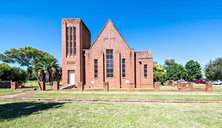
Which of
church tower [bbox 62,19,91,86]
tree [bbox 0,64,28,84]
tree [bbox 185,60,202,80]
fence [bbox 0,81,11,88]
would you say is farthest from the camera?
tree [bbox 185,60,202,80]

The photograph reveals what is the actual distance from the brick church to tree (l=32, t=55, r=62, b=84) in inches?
84.0

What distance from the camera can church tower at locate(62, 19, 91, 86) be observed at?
2477 cm

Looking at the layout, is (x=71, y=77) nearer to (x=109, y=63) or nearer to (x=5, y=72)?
(x=109, y=63)

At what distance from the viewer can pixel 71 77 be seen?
2520 centimetres

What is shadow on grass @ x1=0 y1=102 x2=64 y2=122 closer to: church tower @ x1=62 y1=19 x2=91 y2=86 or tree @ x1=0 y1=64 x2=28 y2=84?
church tower @ x1=62 y1=19 x2=91 y2=86

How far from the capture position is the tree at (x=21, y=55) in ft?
124

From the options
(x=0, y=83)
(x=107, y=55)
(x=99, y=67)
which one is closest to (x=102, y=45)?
(x=107, y=55)

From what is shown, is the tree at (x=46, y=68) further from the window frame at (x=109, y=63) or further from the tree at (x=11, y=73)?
the window frame at (x=109, y=63)

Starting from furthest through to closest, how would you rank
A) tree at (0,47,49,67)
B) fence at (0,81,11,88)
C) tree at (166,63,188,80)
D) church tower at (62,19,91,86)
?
tree at (166,63,188,80)
tree at (0,47,49,67)
church tower at (62,19,91,86)
fence at (0,81,11,88)

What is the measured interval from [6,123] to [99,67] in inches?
783

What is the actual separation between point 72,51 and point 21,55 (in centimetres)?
2515

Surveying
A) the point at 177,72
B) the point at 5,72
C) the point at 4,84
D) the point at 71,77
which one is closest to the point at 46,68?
the point at 71,77

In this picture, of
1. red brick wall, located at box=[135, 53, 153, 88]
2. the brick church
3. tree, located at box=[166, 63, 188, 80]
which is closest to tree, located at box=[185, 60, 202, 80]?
tree, located at box=[166, 63, 188, 80]

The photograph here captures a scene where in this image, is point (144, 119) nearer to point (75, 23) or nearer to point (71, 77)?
point (71, 77)
